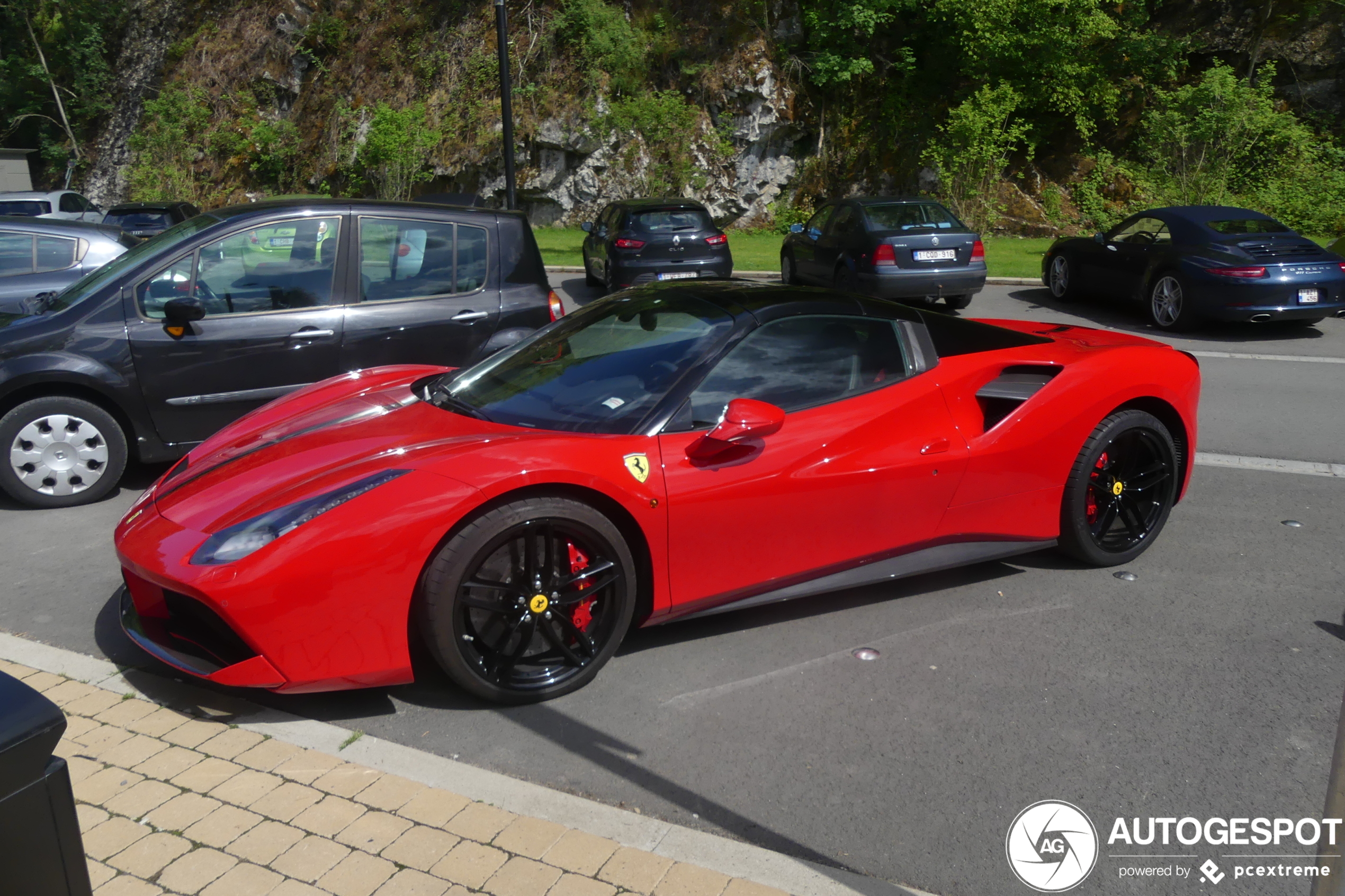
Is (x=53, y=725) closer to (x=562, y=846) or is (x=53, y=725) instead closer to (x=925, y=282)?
(x=562, y=846)

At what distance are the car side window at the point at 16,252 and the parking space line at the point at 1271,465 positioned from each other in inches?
352

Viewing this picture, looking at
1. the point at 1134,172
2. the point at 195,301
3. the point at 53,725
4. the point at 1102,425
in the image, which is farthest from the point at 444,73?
the point at 53,725

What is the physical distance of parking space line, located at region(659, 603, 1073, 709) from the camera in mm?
3713

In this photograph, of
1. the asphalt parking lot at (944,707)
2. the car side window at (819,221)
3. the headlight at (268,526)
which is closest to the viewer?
the asphalt parking lot at (944,707)

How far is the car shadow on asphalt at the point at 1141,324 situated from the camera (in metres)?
11.8

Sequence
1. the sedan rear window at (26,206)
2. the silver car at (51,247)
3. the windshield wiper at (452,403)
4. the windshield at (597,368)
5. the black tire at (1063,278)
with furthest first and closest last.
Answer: the sedan rear window at (26,206), the black tire at (1063,278), the silver car at (51,247), the windshield wiper at (452,403), the windshield at (597,368)

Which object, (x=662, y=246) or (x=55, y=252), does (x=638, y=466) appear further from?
(x=662, y=246)

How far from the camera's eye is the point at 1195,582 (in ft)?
15.5

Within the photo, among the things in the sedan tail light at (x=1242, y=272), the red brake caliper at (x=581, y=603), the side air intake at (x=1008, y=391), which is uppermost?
the sedan tail light at (x=1242, y=272)

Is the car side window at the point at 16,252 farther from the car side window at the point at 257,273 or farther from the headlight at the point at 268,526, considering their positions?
the headlight at the point at 268,526

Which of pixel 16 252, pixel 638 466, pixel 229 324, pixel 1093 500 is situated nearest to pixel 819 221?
pixel 16 252

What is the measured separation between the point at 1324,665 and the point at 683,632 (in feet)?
8.07

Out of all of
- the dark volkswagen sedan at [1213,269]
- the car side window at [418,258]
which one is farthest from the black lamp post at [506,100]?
the car side window at [418,258]

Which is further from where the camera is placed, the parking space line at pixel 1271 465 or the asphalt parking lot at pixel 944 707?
the parking space line at pixel 1271 465
